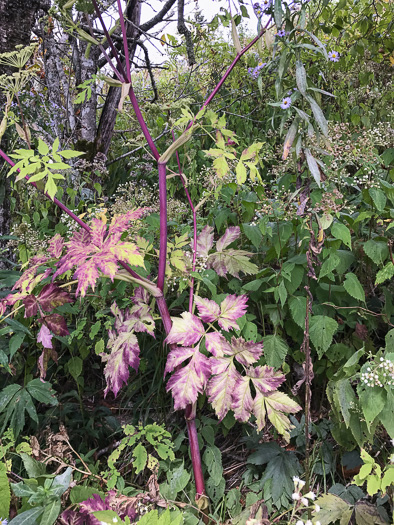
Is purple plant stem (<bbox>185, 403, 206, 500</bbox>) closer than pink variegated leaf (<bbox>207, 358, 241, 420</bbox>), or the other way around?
pink variegated leaf (<bbox>207, 358, 241, 420</bbox>)

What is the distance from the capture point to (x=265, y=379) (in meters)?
1.09

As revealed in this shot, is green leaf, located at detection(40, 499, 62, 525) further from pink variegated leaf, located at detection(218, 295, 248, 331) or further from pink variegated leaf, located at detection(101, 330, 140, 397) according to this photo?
pink variegated leaf, located at detection(218, 295, 248, 331)

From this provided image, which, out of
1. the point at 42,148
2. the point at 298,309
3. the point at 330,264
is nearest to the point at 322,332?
the point at 298,309

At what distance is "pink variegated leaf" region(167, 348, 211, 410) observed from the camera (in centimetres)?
103

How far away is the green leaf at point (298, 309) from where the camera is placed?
4.37 ft

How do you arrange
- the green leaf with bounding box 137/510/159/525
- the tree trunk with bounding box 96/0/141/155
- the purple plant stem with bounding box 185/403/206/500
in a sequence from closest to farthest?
the green leaf with bounding box 137/510/159/525, the purple plant stem with bounding box 185/403/206/500, the tree trunk with bounding box 96/0/141/155

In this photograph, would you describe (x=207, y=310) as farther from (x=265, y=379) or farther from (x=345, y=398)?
(x=345, y=398)

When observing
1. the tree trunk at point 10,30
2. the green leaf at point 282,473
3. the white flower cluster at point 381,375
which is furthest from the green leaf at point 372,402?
the tree trunk at point 10,30

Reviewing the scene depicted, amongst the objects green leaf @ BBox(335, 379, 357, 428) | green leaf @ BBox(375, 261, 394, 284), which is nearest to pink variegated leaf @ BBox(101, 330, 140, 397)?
green leaf @ BBox(335, 379, 357, 428)

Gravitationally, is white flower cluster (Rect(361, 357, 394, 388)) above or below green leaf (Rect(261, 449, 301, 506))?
above

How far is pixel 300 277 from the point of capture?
4.63 ft

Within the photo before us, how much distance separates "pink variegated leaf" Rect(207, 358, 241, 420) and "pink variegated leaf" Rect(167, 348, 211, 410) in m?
0.02

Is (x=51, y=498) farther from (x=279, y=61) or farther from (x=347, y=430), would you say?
(x=279, y=61)

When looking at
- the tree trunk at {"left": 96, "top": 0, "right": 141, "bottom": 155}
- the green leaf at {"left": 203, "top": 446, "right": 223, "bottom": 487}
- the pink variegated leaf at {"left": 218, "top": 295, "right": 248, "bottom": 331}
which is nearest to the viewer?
the pink variegated leaf at {"left": 218, "top": 295, "right": 248, "bottom": 331}
